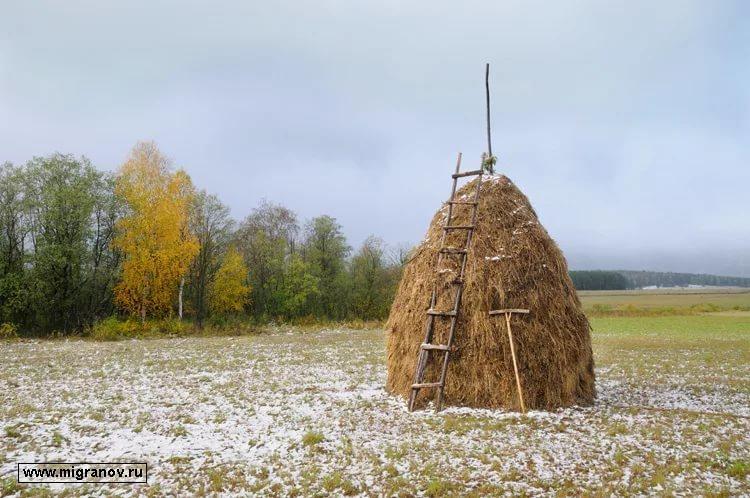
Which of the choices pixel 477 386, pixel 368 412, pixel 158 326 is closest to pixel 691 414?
pixel 477 386

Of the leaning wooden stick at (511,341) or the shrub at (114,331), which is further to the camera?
the shrub at (114,331)

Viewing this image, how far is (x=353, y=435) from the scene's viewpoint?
29.6 feet

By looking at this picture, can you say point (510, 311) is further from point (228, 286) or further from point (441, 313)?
point (228, 286)

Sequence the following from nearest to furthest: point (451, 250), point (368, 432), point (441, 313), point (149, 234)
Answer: point (368, 432) → point (441, 313) → point (451, 250) → point (149, 234)

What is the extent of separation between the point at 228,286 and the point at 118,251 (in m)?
8.64

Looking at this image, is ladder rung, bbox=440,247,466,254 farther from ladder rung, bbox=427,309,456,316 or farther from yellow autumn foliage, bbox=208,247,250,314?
yellow autumn foliage, bbox=208,247,250,314

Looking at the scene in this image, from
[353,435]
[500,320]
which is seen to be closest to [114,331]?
[353,435]

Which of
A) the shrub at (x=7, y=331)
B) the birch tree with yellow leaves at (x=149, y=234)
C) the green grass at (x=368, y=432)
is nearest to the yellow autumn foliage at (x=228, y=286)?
the birch tree with yellow leaves at (x=149, y=234)

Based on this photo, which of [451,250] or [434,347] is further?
[451,250]

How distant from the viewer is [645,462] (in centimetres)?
763

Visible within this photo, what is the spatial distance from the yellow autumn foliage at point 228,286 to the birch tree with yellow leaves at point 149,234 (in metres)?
5.07

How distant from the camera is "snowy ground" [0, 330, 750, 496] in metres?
6.95

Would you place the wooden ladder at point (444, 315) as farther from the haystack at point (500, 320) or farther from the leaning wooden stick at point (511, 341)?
the leaning wooden stick at point (511, 341)

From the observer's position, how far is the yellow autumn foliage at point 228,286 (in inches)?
1561
